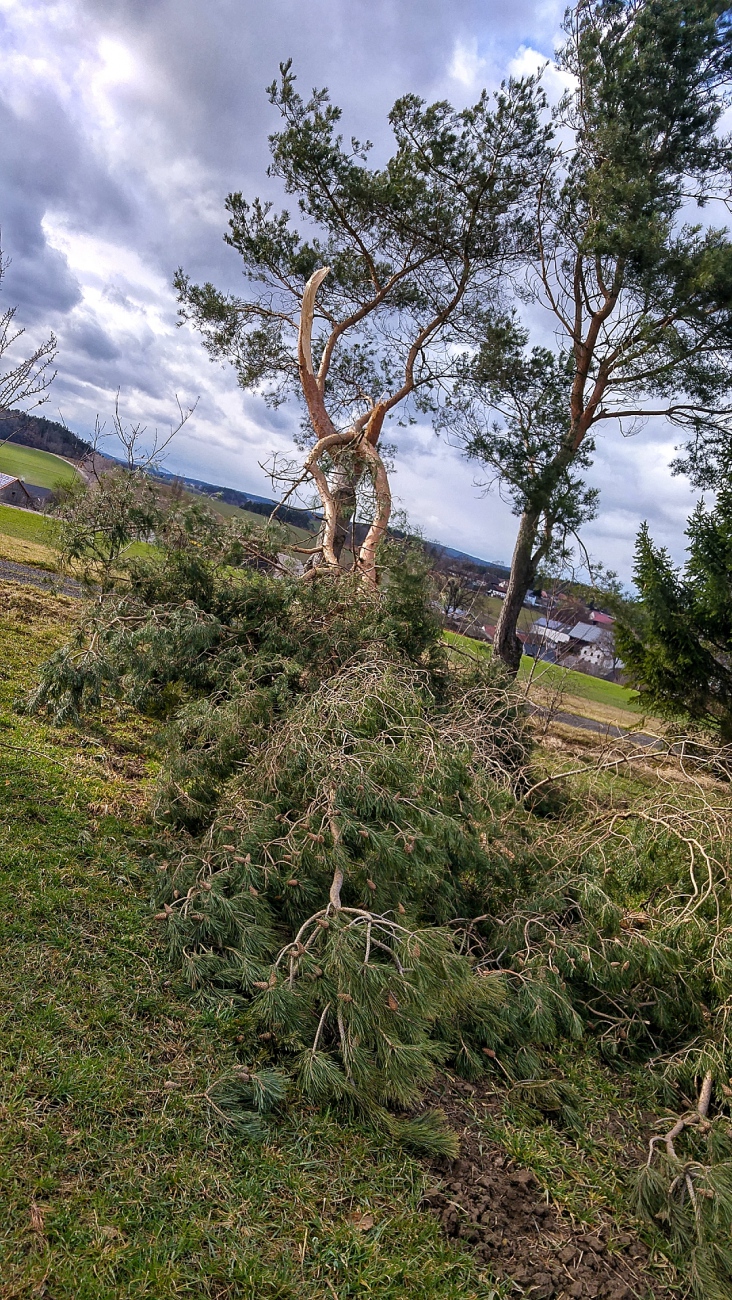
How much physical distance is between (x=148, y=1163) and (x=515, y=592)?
337 inches

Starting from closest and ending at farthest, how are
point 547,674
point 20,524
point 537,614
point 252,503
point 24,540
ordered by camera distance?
point 252,503
point 537,614
point 547,674
point 24,540
point 20,524

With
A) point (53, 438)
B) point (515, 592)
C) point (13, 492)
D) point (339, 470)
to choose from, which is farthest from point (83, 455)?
point (13, 492)

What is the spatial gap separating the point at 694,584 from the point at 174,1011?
1128 cm

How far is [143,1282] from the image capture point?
65.7 inches

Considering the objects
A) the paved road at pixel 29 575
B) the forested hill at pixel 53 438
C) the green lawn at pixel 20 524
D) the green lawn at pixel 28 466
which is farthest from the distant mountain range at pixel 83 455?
the green lawn at pixel 28 466

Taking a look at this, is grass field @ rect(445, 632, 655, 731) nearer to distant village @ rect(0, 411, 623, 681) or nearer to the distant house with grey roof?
distant village @ rect(0, 411, 623, 681)

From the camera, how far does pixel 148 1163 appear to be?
1.97 meters

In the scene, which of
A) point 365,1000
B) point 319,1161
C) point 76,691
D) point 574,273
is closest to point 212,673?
point 76,691

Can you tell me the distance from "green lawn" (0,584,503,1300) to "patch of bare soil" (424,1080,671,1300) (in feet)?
0.32

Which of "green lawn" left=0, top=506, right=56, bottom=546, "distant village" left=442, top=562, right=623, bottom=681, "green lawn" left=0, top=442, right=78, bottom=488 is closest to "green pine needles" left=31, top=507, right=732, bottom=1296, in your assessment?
"distant village" left=442, top=562, right=623, bottom=681

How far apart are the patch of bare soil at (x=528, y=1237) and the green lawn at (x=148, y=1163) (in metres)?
0.10

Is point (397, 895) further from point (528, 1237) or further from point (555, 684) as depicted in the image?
point (555, 684)

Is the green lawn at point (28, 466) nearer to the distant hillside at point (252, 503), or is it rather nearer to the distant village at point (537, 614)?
the distant village at point (537, 614)

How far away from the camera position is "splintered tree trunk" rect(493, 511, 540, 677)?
31.2ft
